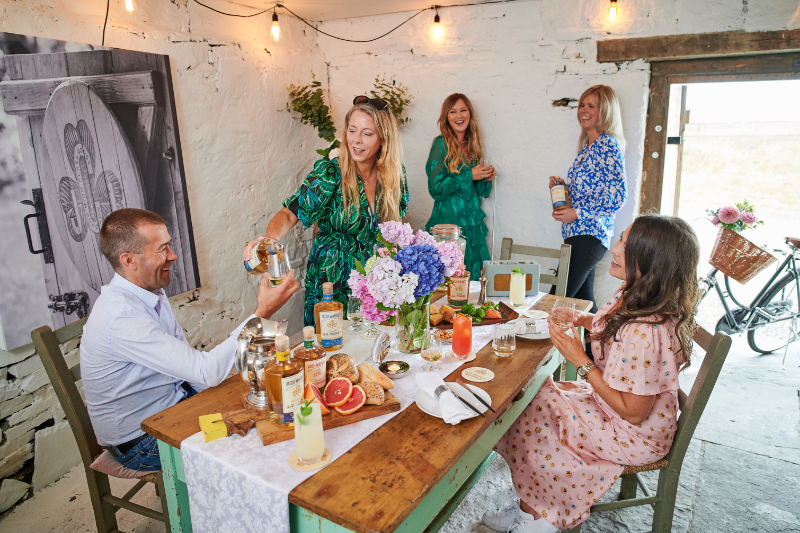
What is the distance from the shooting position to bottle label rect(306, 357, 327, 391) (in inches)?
60.6

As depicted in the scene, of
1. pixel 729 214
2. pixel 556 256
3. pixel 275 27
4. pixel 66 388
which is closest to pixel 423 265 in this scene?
pixel 66 388

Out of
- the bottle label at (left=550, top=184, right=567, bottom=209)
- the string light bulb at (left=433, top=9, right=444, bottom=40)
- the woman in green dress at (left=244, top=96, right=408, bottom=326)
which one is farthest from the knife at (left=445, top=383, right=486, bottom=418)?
the string light bulb at (left=433, top=9, right=444, bottom=40)

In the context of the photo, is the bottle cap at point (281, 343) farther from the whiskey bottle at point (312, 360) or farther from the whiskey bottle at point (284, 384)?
the whiskey bottle at point (312, 360)

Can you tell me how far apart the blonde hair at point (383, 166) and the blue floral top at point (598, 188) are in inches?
54.3

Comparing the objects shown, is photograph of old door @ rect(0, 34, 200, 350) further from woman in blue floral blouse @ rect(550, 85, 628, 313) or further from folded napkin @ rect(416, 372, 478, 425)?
woman in blue floral blouse @ rect(550, 85, 628, 313)

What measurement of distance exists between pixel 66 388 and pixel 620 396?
1837mm

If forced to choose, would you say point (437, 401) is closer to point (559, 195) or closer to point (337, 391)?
point (337, 391)

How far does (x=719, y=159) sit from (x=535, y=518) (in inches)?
124

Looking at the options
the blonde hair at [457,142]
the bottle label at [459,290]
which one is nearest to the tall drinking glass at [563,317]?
the bottle label at [459,290]

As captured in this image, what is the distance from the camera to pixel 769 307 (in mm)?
3605

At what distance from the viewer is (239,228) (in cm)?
362

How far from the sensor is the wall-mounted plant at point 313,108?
3922 millimetres

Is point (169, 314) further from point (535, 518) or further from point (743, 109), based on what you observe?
point (743, 109)

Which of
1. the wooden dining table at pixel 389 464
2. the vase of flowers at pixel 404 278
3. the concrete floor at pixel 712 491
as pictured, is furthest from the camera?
the concrete floor at pixel 712 491
